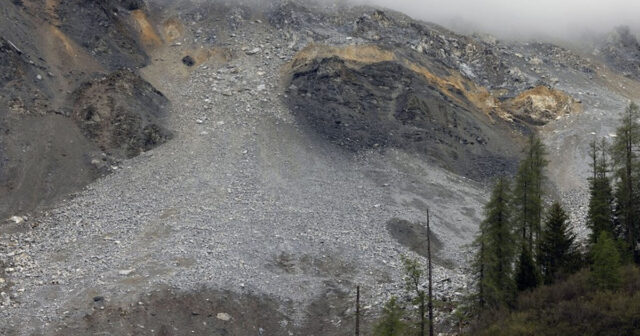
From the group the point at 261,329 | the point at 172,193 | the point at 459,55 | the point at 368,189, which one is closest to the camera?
the point at 261,329

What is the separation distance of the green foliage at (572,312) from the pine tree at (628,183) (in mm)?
4713

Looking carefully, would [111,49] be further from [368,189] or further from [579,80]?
[579,80]

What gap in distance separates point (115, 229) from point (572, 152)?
4384cm

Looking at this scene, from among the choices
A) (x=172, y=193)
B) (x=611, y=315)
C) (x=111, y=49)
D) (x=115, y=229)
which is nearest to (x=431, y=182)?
(x=172, y=193)

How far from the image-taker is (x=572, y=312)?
80.3 feet

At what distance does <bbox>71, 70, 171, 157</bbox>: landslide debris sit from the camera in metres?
52.8

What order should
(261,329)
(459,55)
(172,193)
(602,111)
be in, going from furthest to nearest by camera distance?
(459,55), (602,111), (172,193), (261,329)

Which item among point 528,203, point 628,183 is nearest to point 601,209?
point 628,183

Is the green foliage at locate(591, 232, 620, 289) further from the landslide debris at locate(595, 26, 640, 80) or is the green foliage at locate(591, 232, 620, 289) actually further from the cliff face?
the landslide debris at locate(595, 26, 640, 80)

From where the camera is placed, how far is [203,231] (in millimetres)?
40312

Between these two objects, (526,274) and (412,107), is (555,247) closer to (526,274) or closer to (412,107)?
(526,274)

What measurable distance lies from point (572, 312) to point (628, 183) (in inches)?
424

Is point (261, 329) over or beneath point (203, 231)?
beneath

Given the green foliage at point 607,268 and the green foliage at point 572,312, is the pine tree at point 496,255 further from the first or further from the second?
the green foliage at point 607,268
